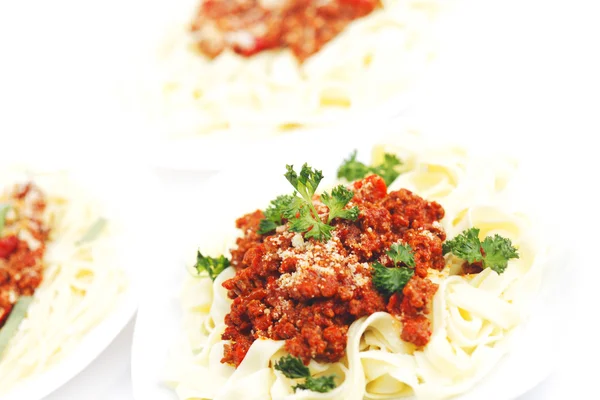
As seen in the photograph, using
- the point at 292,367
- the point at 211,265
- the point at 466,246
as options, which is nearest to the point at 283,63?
the point at 211,265

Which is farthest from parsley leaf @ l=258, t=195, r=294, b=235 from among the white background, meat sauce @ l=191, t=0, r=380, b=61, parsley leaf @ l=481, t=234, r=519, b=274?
meat sauce @ l=191, t=0, r=380, b=61

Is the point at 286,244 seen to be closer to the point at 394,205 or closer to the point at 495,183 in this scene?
the point at 394,205

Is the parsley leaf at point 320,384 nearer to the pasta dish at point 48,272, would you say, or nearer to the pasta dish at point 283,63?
the pasta dish at point 48,272

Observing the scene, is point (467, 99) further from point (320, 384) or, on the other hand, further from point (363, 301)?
point (320, 384)

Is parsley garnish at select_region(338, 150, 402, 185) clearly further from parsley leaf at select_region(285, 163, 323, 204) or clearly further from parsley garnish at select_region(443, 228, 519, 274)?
parsley garnish at select_region(443, 228, 519, 274)

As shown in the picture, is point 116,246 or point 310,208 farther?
point 116,246

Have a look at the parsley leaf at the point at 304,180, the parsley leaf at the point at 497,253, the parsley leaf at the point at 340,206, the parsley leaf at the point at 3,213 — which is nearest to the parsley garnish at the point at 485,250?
the parsley leaf at the point at 497,253
